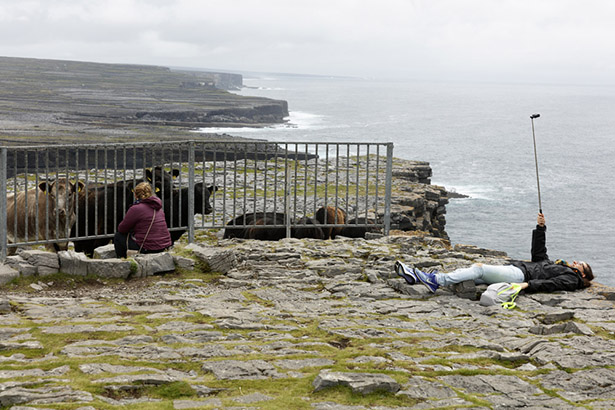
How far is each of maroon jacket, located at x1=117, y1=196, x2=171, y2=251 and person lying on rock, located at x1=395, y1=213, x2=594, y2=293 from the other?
3.84 m

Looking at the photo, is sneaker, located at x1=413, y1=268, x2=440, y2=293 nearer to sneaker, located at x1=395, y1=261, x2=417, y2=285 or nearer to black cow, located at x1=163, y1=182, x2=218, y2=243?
sneaker, located at x1=395, y1=261, x2=417, y2=285

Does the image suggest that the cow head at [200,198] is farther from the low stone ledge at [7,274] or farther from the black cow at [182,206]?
the low stone ledge at [7,274]

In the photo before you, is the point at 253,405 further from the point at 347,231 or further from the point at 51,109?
the point at 51,109

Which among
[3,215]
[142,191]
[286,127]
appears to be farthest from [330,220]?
[286,127]

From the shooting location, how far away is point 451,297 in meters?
10.5

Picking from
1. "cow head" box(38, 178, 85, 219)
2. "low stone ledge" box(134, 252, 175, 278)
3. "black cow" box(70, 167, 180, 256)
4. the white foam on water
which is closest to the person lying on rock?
"low stone ledge" box(134, 252, 175, 278)

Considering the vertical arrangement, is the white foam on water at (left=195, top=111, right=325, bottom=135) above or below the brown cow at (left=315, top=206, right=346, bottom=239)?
above

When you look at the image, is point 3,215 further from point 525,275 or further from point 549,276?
point 549,276

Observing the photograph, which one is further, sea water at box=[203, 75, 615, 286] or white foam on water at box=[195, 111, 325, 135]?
white foam on water at box=[195, 111, 325, 135]

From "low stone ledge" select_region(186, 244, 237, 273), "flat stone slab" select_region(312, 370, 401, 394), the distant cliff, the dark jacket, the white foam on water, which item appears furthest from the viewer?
the white foam on water

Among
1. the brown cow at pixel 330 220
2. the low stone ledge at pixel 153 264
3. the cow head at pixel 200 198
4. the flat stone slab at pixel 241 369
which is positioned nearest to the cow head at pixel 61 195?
the low stone ledge at pixel 153 264

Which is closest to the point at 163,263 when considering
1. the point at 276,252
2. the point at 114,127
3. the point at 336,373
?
the point at 276,252

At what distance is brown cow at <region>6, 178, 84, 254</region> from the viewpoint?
12.0m

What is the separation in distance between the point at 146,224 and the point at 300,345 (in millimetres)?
4726
